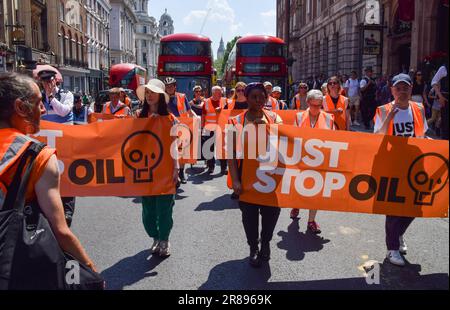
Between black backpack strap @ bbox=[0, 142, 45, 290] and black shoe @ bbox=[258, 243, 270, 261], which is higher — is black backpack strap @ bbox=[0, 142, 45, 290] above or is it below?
above

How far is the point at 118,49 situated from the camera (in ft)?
298

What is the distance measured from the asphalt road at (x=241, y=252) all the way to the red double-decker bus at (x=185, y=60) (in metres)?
14.5

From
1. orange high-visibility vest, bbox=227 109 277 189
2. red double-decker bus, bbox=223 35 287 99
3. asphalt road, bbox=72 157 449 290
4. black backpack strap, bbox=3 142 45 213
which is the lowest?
asphalt road, bbox=72 157 449 290

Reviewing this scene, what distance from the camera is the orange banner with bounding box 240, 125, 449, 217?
4348 mm

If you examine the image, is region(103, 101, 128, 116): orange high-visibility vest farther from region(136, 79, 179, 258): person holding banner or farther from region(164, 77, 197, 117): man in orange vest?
region(136, 79, 179, 258): person holding banner

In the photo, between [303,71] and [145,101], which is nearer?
[145,101]

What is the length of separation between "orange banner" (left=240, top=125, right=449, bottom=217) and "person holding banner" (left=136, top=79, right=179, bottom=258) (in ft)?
2.79

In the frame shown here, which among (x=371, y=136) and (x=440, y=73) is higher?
(x=440, y=73)

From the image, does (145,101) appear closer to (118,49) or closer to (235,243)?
(235,243)

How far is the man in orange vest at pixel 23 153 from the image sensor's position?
217 centimetres

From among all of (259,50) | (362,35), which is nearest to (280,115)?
(259,50)

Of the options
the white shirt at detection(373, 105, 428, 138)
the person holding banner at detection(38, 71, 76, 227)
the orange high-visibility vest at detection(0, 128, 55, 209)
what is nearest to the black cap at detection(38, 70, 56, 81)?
the person holding banner at detection(38, 71, 76, 227)

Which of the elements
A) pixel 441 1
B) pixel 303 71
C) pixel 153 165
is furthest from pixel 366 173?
pixel 303 71
